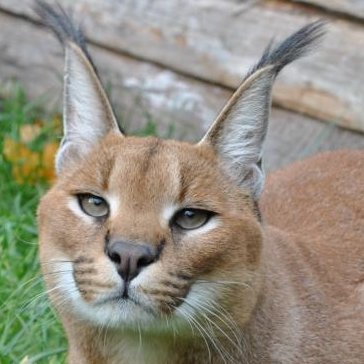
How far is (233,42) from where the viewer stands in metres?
5.67

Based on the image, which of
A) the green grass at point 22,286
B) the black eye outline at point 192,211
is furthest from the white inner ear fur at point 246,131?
the green grass at point 22,286

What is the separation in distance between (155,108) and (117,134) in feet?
8.00

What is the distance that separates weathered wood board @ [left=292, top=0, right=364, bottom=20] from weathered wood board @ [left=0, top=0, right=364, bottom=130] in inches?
2.3

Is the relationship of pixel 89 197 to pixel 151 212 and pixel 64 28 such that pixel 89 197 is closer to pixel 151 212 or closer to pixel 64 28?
pixel 151 212

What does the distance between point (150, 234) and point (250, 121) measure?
20.7 inches

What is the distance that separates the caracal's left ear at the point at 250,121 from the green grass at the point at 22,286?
0.63 meters

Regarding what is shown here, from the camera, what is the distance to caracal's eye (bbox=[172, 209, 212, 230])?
3322 mm

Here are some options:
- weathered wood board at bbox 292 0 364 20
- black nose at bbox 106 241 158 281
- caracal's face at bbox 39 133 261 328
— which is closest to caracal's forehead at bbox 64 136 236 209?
caracal's face at bbox 39 133 261 328

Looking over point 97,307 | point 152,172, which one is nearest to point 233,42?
point 152,172

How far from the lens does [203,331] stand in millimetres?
3404

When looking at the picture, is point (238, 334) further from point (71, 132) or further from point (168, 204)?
point (71, 132)

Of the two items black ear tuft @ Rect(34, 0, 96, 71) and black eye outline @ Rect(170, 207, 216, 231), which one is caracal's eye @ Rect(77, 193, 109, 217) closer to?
black eye outline @ Rect(170, 207, 216, 231)

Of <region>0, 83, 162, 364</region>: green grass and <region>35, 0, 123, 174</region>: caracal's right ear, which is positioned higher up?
<region>35, 0, 123, 174</region>: caracal's right ear

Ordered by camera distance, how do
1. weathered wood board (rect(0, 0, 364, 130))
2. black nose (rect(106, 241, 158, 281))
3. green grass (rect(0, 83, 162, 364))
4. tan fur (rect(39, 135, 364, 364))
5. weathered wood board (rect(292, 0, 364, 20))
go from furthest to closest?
weathered wood board (rect(0, 0, 364, 130))
weathered wood board (rect(292, 0, 364, 20))
green grass (rect(0, 83, 162, 364))
tan fur (rect(39, 135, 364, 364))
black nose (rect(106, 241, 158, 281))
